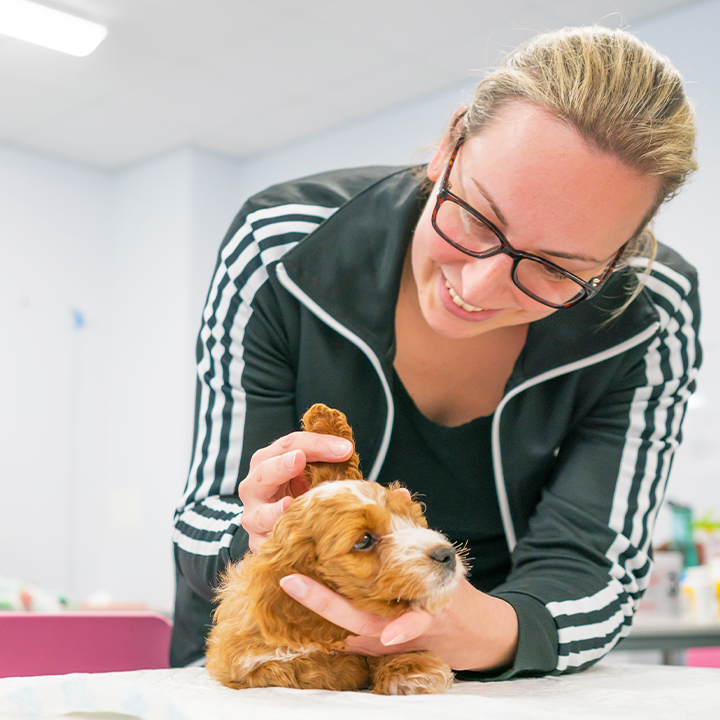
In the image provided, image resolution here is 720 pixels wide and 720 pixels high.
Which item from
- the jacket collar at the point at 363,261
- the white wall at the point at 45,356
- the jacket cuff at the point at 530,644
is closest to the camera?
the jacket cuff at the point at 530,644

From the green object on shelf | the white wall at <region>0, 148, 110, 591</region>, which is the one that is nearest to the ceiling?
the white wall at <region>0, 148, 110, 591</region>

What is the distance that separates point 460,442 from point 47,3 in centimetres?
322

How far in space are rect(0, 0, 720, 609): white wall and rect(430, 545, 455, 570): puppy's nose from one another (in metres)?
3.90

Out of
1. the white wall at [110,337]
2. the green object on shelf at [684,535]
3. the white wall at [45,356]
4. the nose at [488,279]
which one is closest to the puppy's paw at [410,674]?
the nose at [488,279]

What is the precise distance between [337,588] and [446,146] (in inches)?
25.8

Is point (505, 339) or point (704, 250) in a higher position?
point (704, 250)

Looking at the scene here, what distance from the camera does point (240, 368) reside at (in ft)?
3.78

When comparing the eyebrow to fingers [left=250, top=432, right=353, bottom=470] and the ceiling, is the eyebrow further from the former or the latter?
the ceiling

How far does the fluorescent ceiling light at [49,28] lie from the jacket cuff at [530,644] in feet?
11.6

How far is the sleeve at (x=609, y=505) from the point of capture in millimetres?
1001

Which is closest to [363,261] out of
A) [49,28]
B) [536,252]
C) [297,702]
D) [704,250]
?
[536,252]

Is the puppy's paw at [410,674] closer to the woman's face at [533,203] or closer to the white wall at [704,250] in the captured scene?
the woman's face at [533,203]

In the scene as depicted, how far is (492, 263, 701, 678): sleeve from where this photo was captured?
1.00m

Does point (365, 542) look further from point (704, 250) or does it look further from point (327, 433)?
point (704, 250)
